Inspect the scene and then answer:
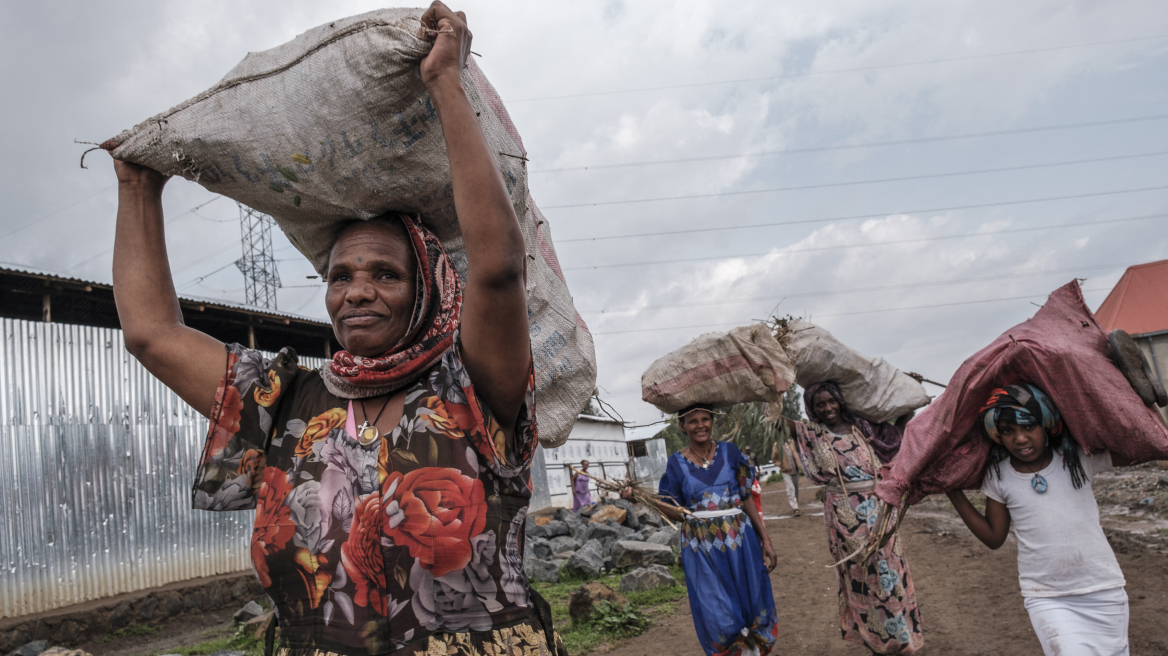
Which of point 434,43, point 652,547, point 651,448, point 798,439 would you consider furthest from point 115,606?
point 651,448

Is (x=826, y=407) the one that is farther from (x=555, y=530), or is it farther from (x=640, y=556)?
(x=555, y=530)

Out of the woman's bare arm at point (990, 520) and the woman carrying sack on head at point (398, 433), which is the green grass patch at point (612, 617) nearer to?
the woman's bare arm at point (990, 520)

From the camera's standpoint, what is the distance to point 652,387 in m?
5.73

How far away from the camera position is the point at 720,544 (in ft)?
17.4

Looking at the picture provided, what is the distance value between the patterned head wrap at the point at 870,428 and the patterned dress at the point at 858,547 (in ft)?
0.58

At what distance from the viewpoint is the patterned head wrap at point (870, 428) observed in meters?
6.13

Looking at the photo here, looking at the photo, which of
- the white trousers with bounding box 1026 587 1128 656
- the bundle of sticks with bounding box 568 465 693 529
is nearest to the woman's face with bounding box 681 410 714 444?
the bundle of sticks with bounding box 568 465 693 529

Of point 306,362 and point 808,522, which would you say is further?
point 808,522

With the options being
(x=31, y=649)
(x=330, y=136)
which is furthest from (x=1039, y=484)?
(x=31, y=649)

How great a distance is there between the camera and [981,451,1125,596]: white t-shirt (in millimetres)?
3213

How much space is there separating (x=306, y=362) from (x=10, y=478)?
14.5 feet

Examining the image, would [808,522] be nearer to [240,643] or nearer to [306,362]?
[306,362]

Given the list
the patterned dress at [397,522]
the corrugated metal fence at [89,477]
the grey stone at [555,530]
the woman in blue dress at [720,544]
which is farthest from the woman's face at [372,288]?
the grey stone at [555,530]

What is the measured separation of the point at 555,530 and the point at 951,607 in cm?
814
